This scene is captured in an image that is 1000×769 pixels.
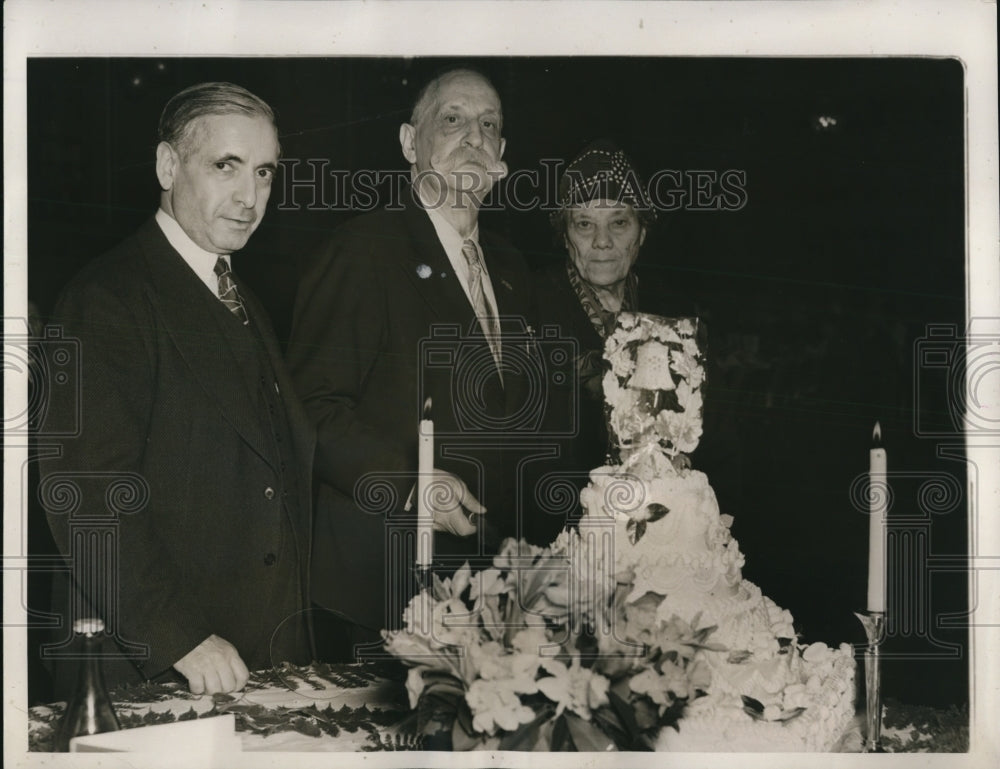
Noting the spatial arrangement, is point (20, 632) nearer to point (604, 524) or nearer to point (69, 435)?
point (69, 435)

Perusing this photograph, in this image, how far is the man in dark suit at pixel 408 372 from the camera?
2.03 metres

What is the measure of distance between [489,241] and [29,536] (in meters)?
1.03

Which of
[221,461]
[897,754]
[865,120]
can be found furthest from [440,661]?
[865,120]

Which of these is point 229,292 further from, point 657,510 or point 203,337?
point 657,510

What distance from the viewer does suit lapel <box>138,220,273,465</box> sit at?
2.01 meters

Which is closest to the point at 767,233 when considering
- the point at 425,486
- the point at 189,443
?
the point at 425,486

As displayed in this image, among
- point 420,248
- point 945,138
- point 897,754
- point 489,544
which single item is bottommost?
point 897,754

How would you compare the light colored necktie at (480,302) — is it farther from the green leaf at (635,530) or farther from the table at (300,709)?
the table at (300,709)

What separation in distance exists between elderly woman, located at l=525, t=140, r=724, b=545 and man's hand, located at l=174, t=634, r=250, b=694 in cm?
59

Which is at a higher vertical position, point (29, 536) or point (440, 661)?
point (29, 536)

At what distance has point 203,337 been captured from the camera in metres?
2.02

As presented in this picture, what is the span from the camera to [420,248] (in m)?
2.07

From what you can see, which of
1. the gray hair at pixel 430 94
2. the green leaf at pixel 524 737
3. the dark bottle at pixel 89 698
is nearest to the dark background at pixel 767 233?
the gray hair at pixel 430 94

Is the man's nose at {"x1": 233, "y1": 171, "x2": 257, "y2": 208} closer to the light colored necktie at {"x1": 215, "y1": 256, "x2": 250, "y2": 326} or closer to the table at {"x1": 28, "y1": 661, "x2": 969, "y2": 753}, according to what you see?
the light colored necktie at {"x1": 215, "y1": 256, "x2": 250, "y2": 326}
